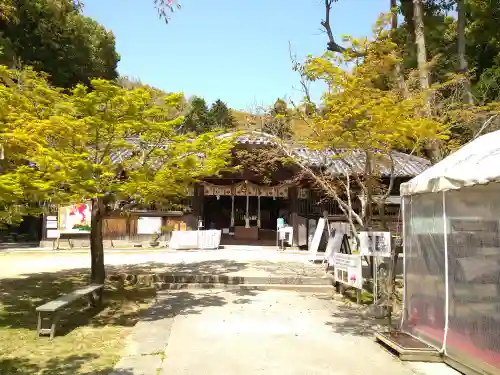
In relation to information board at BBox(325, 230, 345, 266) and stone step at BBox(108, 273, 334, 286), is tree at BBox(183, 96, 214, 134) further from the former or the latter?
stone step at BBox(108, 273, 334, 286)

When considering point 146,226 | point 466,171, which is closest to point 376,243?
point 466,171

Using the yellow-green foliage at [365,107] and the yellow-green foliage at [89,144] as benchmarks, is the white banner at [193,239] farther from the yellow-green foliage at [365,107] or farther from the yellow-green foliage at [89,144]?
the yellow-green foliage at [365,107]

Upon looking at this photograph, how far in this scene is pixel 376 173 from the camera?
9.90 meters

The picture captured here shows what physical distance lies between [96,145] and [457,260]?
20.7 feet

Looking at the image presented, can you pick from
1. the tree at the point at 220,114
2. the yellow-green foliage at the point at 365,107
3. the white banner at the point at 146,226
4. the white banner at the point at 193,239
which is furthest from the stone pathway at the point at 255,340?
the tree at the point at 220,114

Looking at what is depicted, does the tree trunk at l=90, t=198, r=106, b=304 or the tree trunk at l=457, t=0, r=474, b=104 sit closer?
the tree trunk at l=90, t=198, r=106, b=304

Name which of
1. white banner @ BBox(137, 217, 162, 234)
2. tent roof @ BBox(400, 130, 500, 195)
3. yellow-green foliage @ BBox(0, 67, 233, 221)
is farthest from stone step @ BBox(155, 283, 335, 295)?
white banner @ BBox(137, 217, 162, 234)

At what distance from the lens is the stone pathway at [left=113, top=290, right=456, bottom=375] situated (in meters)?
4.95

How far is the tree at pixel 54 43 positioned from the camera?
20578mm

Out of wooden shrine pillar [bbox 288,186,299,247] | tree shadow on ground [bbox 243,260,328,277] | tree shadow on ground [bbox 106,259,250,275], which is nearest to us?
tree shadow on ground [bbox 243,260,328,277]

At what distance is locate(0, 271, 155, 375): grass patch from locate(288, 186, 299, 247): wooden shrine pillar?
924 cm

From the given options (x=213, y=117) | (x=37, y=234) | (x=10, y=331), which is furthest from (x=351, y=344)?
(x=213, y=117)

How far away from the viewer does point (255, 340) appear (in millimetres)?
6094

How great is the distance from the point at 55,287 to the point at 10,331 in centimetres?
324
